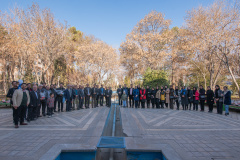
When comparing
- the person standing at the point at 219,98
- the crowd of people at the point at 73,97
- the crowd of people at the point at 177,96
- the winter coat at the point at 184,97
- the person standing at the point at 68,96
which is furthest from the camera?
the winter coat at the point at 184,97

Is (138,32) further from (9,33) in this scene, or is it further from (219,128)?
(219,128)

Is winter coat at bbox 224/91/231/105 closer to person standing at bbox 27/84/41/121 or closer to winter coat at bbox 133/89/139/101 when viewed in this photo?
winter coat at bbox 133/89/139/101

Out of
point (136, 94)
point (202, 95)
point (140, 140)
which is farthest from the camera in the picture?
point (136, 94)

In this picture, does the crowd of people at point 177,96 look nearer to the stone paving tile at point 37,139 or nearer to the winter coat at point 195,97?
the winter coat at point 195,97

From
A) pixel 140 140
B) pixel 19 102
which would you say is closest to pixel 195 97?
pixel 140 140

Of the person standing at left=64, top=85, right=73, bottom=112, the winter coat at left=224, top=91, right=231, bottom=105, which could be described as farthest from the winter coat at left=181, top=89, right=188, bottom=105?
the person standing at left=64, top=85, right=73, bottom=112

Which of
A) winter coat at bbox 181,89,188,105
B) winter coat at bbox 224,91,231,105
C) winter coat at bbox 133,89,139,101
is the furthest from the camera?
winter coat at bbox 133,89,139,101

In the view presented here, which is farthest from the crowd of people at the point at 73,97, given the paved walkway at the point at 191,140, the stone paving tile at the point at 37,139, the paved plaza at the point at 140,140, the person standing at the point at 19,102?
the paved walkway at the point at 191,140

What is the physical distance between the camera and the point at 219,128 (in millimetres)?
6340

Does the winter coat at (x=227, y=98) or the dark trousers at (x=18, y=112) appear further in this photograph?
the winter coat at (x=227, y=98)

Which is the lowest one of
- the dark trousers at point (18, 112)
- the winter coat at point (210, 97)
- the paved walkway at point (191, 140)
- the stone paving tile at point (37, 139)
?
the paved walkway at point (191, 140)

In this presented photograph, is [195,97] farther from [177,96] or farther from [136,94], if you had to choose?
[136,94]

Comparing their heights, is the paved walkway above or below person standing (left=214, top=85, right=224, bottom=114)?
below

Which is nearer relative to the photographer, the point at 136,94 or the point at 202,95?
the point at 202,95
